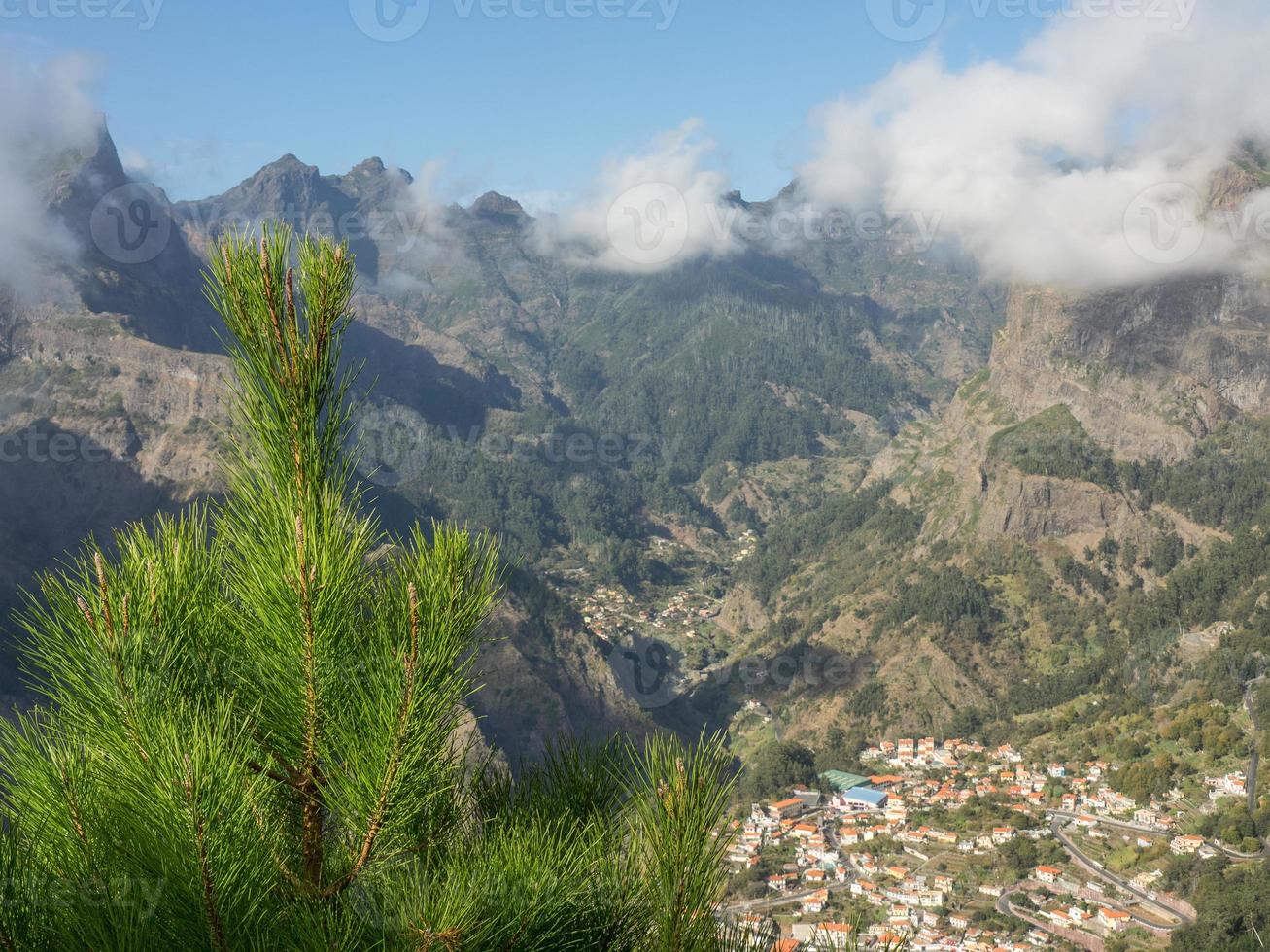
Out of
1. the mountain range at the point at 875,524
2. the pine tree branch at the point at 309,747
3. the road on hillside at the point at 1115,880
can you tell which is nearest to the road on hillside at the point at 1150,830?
the road on hillside at the point at 1115,880

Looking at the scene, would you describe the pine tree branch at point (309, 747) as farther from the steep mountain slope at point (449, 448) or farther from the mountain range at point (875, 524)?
the mountain range at point (875, 524)

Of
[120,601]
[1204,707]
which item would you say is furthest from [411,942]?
[1204,707]

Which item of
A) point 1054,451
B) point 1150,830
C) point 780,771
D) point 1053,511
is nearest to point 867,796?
point 780,771

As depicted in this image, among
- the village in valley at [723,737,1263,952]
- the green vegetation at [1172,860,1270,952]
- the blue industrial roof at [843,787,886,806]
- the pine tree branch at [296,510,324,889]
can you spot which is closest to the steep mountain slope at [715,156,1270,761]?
the village in valley at [723,737,1263,952]

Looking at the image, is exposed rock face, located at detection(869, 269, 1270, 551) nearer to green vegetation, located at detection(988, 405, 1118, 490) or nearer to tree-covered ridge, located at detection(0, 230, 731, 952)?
green vegetation, located at detection(988, 405, 1118, 490)

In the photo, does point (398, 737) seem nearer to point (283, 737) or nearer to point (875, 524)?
point (283, 737)

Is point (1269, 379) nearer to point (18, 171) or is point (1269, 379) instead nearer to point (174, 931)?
point (174, 931)
